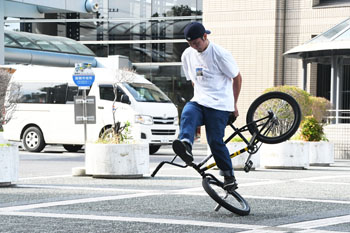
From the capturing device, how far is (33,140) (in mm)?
22422

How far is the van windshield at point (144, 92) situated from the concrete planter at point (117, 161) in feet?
30.6

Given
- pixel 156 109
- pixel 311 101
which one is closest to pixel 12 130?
pixel 156 109

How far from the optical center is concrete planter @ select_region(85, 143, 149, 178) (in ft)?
39.6

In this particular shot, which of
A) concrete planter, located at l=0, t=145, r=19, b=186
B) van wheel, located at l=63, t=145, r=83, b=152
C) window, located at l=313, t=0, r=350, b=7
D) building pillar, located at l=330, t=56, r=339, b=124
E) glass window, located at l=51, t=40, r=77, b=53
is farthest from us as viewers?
glass window, located at l=51, t=40, r=77, b=53

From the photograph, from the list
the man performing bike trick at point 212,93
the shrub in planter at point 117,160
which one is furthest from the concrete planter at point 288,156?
the man performing bike trick at point 212,93

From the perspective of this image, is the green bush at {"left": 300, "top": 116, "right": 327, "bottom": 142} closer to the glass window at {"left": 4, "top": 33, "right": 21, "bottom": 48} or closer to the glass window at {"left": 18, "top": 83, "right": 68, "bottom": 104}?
the glass window at {"left": 18, "top": 83, "right": 68, "bottom": 104}

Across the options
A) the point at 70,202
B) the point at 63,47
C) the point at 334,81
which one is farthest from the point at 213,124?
the point at 63,47

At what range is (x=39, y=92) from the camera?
2297 centimetres

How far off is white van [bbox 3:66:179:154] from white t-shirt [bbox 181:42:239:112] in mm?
13537

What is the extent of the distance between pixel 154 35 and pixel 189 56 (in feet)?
99.5

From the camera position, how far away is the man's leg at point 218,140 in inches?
289

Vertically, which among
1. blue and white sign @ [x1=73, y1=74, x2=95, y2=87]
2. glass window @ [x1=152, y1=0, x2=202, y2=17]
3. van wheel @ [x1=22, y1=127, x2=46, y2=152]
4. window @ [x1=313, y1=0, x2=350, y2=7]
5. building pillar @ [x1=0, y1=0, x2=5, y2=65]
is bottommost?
van wheel @ [x1=22, y1=127, x2=46, y2=152]

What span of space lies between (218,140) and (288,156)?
8.46 metres

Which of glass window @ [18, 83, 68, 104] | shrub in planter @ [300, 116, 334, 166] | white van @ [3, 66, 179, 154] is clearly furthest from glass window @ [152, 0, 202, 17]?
shrub in planter @ [300, 116, 334, 166]
